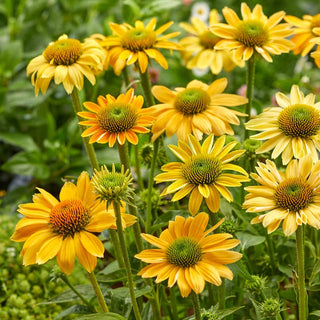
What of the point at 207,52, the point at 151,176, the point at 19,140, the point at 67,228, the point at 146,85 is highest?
the point at 19,140

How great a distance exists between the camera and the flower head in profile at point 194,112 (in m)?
0.77

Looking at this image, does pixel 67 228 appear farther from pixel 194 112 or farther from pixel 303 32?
pixel 303 32

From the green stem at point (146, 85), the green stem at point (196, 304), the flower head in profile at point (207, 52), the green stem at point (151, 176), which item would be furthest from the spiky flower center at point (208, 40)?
the green stem at point (196, 304)

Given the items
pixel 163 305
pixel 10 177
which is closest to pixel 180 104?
pixel 163 305

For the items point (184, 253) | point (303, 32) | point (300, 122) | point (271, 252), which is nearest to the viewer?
point (184, 253)

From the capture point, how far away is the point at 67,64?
2.72ft

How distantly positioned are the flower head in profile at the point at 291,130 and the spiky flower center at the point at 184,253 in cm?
17

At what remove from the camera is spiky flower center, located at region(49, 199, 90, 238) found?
649mm

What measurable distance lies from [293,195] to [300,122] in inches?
5.1

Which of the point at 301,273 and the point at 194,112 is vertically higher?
the point at 194,112

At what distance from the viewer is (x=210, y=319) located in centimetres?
66

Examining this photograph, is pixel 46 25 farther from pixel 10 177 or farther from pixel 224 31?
pixel 224 31

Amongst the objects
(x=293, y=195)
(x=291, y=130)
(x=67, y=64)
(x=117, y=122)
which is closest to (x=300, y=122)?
(x=291, y=130)

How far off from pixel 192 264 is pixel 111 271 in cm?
28
